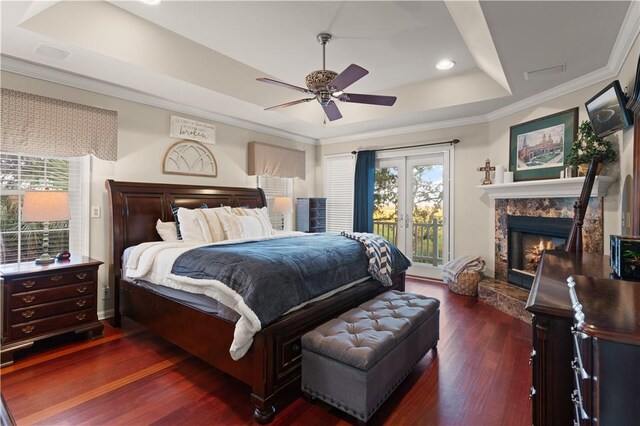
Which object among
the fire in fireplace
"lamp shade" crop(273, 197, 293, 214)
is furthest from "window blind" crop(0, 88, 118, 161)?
the fire in fireplace

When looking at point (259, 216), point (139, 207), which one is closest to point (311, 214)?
point (259, 216)

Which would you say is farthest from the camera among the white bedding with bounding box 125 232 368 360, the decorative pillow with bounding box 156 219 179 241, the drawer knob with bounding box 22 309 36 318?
the decorative pillow with bounding box 156 219 179 241

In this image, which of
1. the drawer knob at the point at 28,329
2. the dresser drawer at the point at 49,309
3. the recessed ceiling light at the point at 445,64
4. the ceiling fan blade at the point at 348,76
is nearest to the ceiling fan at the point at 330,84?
the ceiling fan blade at the point at 348,76

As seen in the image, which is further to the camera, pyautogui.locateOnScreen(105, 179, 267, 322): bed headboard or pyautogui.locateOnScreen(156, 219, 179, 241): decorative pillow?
pyautogui.locateOnScreen(156, 219, 179, 241): decorative pillow

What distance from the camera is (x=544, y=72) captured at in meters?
3.18

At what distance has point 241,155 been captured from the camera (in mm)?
4965

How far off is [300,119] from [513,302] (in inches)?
148

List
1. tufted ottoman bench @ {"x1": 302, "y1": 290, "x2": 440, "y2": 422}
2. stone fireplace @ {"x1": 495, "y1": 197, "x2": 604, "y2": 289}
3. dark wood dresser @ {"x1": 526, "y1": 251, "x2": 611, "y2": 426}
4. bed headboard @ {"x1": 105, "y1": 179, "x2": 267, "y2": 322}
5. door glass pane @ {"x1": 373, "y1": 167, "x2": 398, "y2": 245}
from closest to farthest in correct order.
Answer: dark wood dresser @ {"x1": 526, "y1": 251, "x2": 611, "y2": 426}, tufted ottoman bench @ {"x1": 302, "y1": 290, "x2": 440, "y2": 422}, stone fireplace @ {"x1": 495, "y1": 197, "x2": 604, "y2": 289}, bed headboard @ {"x1": 105, "y1": 179, "x2": 267, "y2": 322}, door glass pane @ {"x1": 373, "y1": 167, "x2": 398, "y2": 245}

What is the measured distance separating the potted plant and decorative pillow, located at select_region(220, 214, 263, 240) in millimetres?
3471

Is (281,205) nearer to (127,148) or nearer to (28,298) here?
(127,148)

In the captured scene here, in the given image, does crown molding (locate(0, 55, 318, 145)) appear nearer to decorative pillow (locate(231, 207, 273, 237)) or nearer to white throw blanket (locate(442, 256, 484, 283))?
decorative pillow (locate(231, 207, 273, 237))

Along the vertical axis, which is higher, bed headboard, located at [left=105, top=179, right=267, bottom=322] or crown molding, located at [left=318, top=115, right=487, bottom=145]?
crown molding, located at [left=318, top=115, right=487, bottom=145]

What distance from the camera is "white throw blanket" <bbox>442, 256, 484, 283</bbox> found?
4.43 m

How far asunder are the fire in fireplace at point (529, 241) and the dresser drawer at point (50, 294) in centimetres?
483
